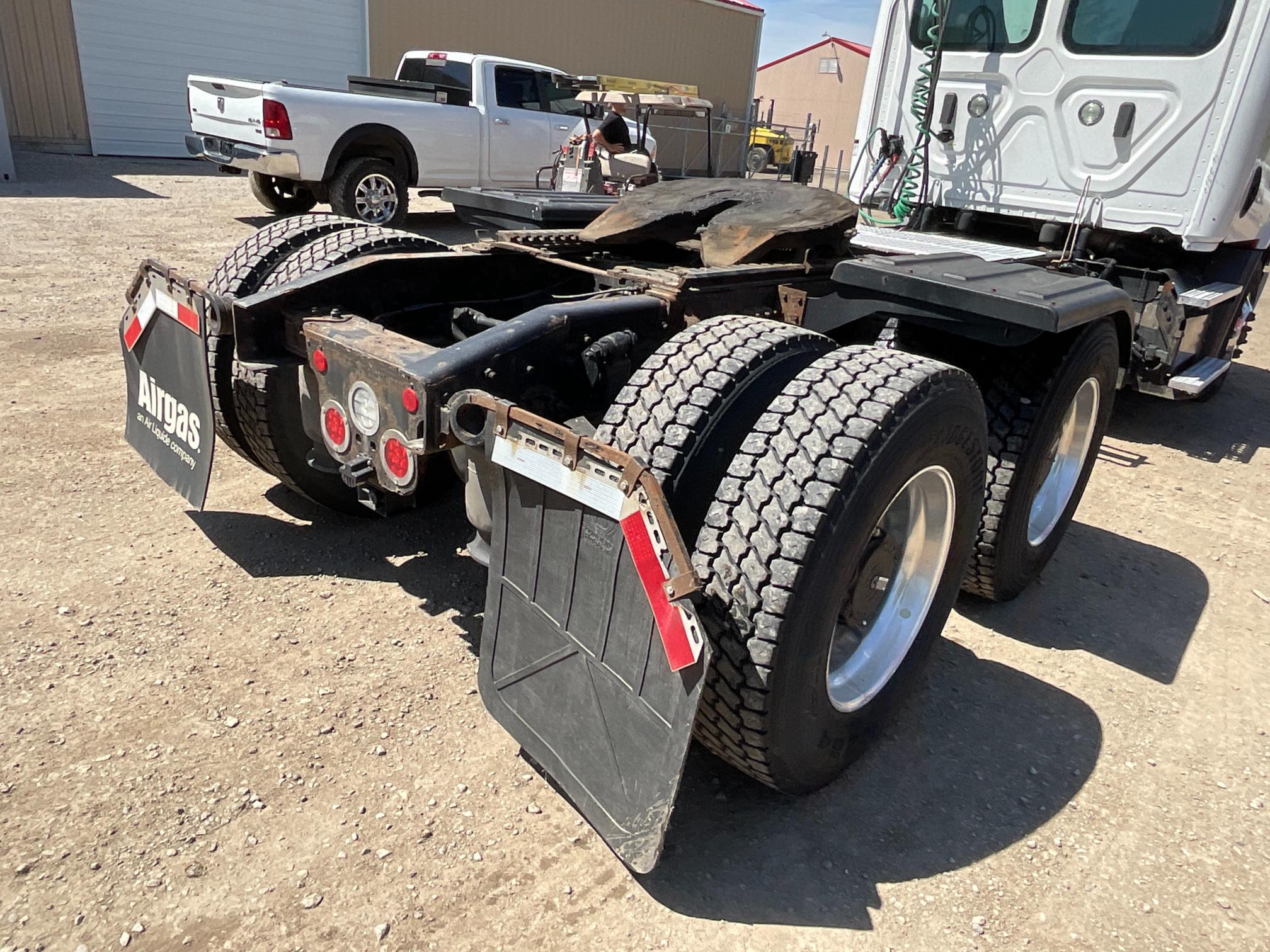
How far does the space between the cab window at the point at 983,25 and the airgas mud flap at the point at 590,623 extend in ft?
17.0

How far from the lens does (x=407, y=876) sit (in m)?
2.16

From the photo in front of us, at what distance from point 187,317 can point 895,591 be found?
8.07ft

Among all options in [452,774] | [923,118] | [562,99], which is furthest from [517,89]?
[452,774]

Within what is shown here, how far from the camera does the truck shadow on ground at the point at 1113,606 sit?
3.48 m

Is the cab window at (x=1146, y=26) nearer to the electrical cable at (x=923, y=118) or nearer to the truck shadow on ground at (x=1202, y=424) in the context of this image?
the electrical cable at (x=923, y=118)

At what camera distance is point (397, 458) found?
7.95 ft

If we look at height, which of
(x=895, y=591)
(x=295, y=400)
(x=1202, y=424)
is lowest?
(x=1202, y=424)

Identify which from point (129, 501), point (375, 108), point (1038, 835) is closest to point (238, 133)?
point (375, 108)

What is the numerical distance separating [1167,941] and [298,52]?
67.1ft

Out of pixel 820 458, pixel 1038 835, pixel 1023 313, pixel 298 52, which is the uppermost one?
pixel 298 52

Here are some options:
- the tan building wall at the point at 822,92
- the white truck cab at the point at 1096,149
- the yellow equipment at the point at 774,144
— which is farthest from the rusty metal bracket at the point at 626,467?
the tan building wall at the point at 822,92

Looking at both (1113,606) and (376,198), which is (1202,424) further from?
(376,198)

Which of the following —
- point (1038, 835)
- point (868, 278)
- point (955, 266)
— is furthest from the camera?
point (955, 266)

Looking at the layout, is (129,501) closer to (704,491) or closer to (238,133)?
(704,491)
